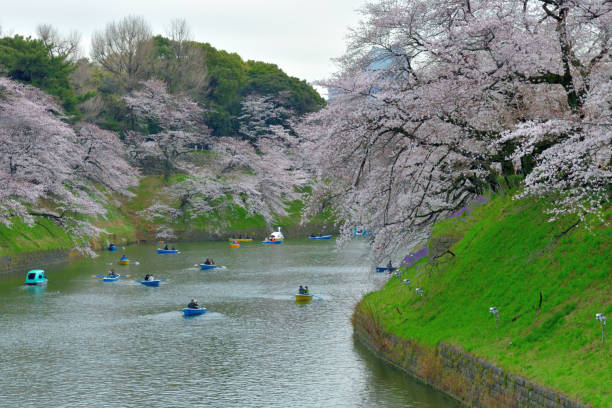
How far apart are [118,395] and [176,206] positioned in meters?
58.2

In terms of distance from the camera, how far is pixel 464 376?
17.2 meters

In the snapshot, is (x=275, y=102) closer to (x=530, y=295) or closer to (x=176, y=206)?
(x=176, y=206)

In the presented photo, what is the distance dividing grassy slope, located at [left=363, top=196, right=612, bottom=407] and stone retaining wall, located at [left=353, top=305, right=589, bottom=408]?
0.27 m

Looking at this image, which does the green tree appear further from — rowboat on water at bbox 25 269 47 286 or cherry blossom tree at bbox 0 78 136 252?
rowboat on water at bbox 25 269 47 286

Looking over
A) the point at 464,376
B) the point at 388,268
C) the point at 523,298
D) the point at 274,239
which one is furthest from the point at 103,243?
the point at 523,298

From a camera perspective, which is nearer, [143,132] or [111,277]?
[111,277]

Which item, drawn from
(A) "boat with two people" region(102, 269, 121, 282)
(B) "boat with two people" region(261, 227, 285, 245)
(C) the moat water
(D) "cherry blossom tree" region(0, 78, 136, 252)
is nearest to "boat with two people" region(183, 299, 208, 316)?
(C) the moat water

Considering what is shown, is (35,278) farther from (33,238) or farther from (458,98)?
(458,98)

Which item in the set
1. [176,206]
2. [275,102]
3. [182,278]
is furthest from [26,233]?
[275,102]

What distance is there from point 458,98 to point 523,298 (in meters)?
6.26

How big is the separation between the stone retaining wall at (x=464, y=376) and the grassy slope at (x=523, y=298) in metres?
0.27

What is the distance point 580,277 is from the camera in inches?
649

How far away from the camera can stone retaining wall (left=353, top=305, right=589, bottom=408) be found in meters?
13.9

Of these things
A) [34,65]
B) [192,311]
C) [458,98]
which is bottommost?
[192,311]
